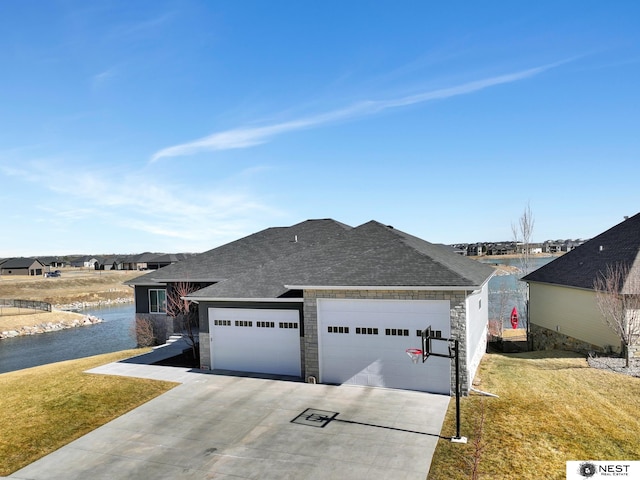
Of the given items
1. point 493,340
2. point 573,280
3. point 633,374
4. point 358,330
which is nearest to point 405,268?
point 358,330

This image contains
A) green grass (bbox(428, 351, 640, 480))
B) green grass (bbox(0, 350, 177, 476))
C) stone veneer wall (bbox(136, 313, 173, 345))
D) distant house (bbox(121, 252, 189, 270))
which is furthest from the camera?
distant house (bbox(121, 252, 189, 270))

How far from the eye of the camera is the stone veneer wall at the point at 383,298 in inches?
514

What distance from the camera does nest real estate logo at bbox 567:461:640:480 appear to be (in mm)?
8688

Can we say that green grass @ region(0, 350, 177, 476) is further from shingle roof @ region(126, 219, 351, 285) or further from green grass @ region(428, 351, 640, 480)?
green grass @ region(428, 351, 640, 480)

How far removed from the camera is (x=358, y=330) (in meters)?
14.5

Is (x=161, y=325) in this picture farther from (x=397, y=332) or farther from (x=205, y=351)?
(x=397, y=332)

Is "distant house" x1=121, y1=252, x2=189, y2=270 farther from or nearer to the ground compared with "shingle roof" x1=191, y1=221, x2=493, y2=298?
nearer to the ground

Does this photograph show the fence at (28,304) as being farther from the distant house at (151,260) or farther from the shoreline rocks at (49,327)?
the distant house at (151,260)

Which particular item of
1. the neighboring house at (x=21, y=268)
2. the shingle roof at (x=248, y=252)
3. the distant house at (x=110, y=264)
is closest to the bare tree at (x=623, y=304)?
the shingle roof at (x=248, y=252)

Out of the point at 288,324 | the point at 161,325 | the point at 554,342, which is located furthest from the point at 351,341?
the point at 161,325

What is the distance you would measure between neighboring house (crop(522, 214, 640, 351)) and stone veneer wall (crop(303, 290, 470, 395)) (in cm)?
993

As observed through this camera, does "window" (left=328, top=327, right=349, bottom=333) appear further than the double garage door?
Yes

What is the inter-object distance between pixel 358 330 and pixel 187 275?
12.1 metres

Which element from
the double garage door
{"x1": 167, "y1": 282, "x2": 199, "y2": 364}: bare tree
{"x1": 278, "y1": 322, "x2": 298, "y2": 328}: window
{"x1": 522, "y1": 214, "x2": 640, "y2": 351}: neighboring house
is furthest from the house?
{"x1": 522, "y1": 214, "x2": 640, "y2": 351}: neighboring house
